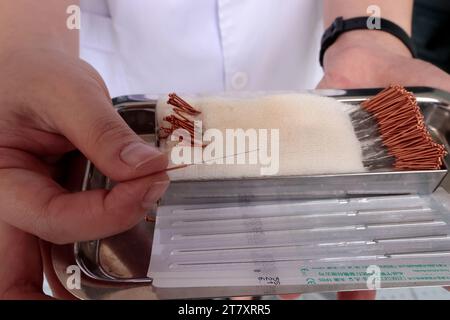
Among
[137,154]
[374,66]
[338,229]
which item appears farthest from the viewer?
[374,66]

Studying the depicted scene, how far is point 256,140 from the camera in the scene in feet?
1.37

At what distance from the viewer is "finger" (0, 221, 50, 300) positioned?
1.12ft

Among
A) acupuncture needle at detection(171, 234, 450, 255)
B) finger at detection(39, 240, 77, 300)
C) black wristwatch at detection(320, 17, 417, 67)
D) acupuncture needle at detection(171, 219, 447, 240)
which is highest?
black wristwatch at detection(320, 17, 417, 67)

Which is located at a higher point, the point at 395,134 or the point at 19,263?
the point at 395,134

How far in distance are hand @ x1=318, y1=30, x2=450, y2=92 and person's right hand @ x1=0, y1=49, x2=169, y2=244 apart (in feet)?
1.21

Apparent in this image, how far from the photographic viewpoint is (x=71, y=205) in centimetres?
31

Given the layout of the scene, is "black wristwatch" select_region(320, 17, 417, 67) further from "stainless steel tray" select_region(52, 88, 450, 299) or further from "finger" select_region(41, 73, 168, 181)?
"finger" select_region(41, 73, 168, 181)

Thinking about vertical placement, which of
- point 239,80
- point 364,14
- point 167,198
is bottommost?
point 167,198

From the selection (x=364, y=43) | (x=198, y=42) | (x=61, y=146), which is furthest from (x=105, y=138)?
(x=364, y=43)

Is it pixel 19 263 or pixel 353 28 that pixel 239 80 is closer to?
pixel 353 28

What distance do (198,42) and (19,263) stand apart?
1.27ft

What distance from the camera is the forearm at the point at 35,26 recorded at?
40cm

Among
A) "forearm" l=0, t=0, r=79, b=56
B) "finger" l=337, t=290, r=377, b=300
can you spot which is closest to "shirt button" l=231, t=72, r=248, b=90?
"forearm" l=0, t=0, r=79, b=56

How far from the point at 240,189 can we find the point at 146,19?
1.03ft
